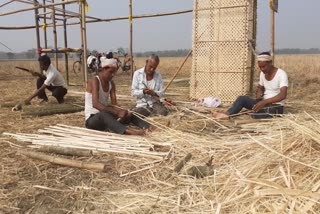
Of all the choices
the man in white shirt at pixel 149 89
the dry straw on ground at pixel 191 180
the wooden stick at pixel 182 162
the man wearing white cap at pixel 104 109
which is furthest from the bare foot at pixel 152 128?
the wooden stick at pixel 182 162

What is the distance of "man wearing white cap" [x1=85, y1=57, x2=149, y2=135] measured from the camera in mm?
4258

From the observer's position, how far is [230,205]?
7.47 ft

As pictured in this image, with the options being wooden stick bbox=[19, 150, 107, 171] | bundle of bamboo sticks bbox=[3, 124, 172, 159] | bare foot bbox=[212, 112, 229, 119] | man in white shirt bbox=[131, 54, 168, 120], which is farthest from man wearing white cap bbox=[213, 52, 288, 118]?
wooden stick bbox=[19, 150, 107, 171]

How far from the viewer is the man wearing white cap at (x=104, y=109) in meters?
4.26

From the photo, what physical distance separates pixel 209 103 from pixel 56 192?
413 centimetres

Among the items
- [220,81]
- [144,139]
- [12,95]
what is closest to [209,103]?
[220,81]

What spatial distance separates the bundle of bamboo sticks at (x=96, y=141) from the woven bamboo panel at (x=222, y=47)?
420cm

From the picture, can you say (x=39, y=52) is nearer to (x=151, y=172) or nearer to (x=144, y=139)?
(x=144, y=139)

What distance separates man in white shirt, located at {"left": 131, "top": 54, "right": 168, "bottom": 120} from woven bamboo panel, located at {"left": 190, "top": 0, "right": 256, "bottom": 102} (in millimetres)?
2758

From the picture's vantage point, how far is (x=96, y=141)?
3832 mm

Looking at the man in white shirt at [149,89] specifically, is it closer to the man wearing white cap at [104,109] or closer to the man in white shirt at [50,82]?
the man wearing white cap at [104,109]

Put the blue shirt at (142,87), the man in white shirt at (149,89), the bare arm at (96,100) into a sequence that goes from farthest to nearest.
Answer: the blue shirt at (142,87) < the man in white shirt at (149,89) < the bare arm at (96,100)

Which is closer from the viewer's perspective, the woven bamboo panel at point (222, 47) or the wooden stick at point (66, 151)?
the wooden stick at point (66, 151)

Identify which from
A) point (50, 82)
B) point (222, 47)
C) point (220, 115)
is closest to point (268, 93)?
point (220, 115)
